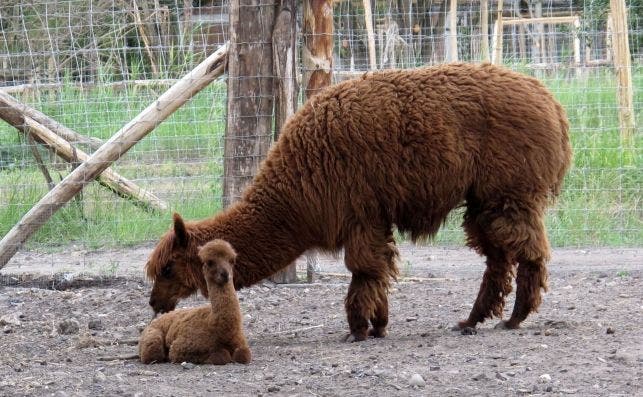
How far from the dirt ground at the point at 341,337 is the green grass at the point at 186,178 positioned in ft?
1.23

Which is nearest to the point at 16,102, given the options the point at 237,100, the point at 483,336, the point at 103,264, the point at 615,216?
the point at 103,264

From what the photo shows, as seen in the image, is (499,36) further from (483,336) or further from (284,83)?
(483,336)

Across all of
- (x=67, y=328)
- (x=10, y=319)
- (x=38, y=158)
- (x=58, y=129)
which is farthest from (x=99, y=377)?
(x=58, y=129)

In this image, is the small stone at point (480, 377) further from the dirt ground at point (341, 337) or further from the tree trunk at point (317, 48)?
the tree trunk at point (317, 48)

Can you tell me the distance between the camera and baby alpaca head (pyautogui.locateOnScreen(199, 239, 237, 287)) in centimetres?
597

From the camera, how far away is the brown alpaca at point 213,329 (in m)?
6.00

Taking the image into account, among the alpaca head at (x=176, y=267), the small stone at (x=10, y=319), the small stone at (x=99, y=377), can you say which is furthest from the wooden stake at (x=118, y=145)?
the small stone at (x=99, y=377)

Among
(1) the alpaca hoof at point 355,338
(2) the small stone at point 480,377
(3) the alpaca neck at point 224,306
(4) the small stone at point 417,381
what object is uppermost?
(3) the alpaca neck at point 224,306

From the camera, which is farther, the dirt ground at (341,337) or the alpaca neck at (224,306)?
the alpaca neck at (224,306)

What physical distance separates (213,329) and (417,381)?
1382mm

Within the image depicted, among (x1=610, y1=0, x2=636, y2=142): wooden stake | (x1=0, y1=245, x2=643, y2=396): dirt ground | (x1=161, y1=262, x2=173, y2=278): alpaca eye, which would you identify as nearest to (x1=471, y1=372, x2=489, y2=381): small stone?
(x1=0, y1=245, x2=643, y2=396): dirt ground

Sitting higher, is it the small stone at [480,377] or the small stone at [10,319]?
the small stone at [480,377]

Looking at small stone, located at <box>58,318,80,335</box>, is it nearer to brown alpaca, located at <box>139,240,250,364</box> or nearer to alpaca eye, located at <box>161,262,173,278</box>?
alpaca eye, located at <box>161,262,173,278</box>

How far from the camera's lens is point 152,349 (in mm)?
6191
